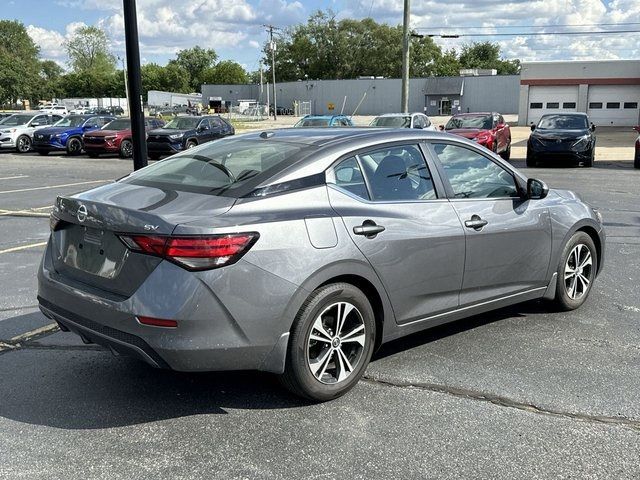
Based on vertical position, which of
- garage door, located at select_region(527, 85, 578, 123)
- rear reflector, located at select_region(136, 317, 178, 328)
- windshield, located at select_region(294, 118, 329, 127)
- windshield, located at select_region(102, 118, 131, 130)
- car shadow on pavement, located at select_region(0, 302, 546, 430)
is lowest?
car shadow on pavement, located at select_region(0, 302, 546, 430)

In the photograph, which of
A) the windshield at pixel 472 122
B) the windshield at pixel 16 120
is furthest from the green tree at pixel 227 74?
the windshield at pixel 472 122

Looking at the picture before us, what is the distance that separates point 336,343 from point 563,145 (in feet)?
57.5

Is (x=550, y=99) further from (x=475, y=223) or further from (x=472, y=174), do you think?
(x=475, y=223)

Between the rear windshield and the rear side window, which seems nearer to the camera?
the rear windshield

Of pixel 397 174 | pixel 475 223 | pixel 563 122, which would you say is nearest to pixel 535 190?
pixel 475 223

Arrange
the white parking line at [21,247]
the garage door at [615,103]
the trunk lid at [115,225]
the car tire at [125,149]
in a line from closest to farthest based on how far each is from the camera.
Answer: the trunk lid at [115,225] → the white parking line at [21,247] → the car tire at [125,149] → the garage door at [615,103]

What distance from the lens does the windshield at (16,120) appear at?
28656 millimetres

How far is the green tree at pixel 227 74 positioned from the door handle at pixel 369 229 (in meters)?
140

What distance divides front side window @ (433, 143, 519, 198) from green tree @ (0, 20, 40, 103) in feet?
346

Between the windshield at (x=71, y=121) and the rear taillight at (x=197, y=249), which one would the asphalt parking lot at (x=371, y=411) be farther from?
the windshield at (x=71, y=121)

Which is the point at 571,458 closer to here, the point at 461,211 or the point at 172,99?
the point at 461,211

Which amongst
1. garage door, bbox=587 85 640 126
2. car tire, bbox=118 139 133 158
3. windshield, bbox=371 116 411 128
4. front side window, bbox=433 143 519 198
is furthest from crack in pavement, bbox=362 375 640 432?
garage door, bbox=587 85 640 126

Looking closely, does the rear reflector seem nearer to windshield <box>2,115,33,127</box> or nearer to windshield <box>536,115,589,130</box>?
windshield <box>536,115,589,130</box>

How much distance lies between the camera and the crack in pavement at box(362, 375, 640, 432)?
3617 millimetres
